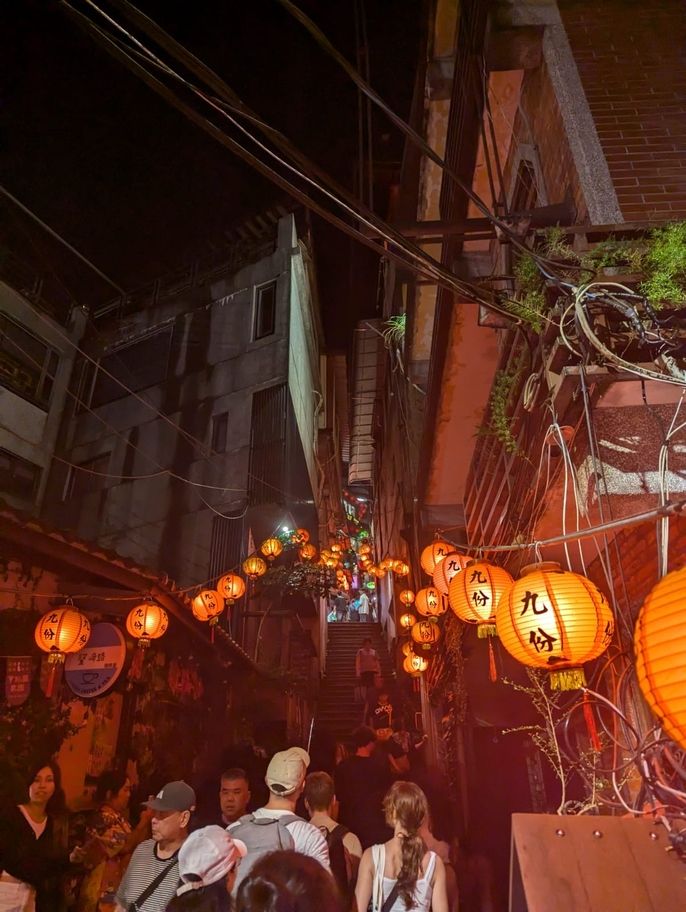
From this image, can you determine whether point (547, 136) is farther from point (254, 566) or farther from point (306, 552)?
point (306, 552)

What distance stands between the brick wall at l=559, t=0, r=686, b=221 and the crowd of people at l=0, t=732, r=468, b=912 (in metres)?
6.10

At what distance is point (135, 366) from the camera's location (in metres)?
24.5

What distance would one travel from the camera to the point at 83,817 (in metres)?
7.43

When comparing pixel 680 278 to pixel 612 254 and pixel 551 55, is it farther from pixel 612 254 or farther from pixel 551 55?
pixel 551 55

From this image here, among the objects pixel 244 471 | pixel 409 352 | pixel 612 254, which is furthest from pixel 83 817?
pixel 244 471

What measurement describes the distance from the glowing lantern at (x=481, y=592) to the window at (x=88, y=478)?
20250 mm

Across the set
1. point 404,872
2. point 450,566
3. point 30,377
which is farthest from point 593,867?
point 30,377

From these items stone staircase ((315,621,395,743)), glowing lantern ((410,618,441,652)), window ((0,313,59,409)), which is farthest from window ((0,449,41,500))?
glowing lantern ((410,618,441,652))

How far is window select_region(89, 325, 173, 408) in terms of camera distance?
2375cm

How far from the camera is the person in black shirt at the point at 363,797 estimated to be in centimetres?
621

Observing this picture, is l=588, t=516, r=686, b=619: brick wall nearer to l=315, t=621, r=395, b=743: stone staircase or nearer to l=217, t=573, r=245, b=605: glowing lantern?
l=217, t=573, r=245, b=605: glowing lantern

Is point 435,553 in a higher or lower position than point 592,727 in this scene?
higher

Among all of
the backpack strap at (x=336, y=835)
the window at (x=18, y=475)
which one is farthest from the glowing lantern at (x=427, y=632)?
the window at (x=18, y=475)

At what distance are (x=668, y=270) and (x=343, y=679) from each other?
82.4 feet
